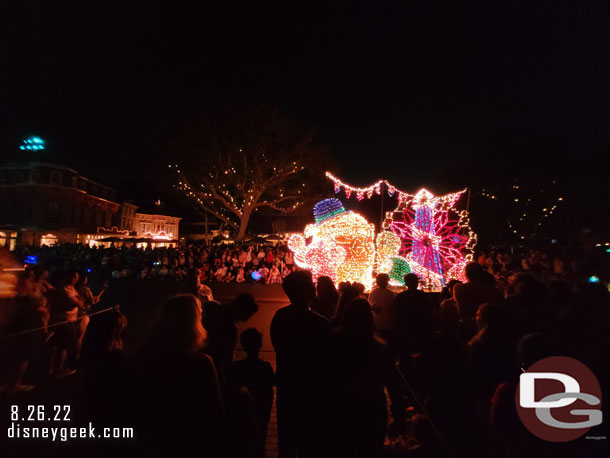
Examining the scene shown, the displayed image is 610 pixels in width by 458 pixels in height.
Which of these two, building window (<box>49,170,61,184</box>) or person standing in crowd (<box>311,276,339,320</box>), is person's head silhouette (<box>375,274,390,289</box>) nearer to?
person standing in crowd (<box>311,276,339,320</box>)

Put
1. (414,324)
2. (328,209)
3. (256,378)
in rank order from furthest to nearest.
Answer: (328,209)
(414,324)
(256,378)

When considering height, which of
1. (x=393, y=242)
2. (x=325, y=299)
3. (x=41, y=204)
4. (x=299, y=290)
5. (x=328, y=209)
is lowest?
(x=325, y=299)

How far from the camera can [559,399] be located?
254 cm

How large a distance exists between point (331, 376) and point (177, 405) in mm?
954

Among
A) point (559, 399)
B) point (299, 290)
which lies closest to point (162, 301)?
point (299, 290)

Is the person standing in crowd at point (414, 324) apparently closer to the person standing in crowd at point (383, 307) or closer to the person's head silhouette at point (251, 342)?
the person standing in crowd at point (383, 307)

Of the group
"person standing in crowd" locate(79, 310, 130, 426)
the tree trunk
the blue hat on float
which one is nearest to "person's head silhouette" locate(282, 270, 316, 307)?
"person standing in crowd" locate(79, 310, 130, 426)

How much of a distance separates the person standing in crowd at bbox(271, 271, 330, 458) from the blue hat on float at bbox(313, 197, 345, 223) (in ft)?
23.2

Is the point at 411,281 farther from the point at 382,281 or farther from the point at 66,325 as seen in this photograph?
the point at 66,325

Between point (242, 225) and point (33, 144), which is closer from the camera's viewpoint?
point (33, 144)

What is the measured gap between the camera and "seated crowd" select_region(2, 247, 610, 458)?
1.85 metres

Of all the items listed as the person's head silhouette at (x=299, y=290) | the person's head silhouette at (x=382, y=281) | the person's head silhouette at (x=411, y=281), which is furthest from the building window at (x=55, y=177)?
the person's head silhouette at (x=299, y=290)

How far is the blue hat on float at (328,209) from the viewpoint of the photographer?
9.43 m

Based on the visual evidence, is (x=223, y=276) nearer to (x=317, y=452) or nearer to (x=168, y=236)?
(x=317, y=452)
